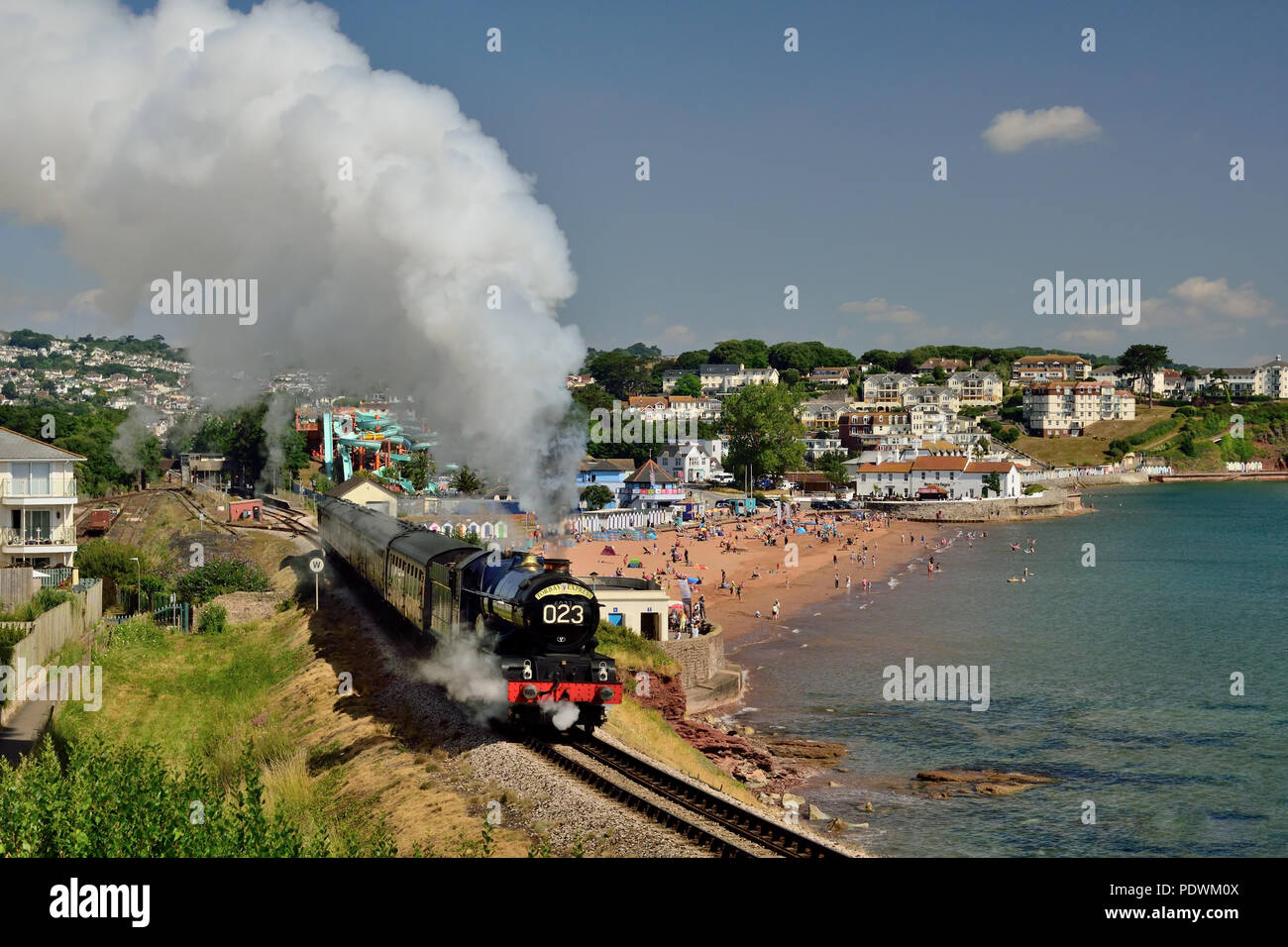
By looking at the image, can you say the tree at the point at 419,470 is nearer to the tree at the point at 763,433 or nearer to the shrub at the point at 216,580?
the shrub at the point at 216,580

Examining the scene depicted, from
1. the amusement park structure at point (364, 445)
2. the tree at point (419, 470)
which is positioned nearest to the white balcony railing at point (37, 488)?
the tree at point (419, 470)

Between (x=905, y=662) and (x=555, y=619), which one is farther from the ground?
(x=555, y=619)

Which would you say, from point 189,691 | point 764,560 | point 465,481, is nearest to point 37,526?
point 189,691

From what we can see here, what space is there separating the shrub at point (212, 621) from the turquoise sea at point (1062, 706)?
69.2ft

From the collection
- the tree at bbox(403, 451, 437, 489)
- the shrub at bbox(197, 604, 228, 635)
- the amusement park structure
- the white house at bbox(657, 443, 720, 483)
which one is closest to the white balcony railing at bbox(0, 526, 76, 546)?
the shrub at bbox(197, 604, 228, 635)

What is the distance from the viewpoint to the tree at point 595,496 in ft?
363

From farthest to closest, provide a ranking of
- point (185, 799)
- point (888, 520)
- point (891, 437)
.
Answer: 1. point (891, 437)
2. point (888, 520)
3. point (185, 799)

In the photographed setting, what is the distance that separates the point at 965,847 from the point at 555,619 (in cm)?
1316

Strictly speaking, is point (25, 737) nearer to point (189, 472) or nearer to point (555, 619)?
point (555, 619)

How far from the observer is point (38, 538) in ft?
148

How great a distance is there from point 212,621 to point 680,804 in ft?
101
